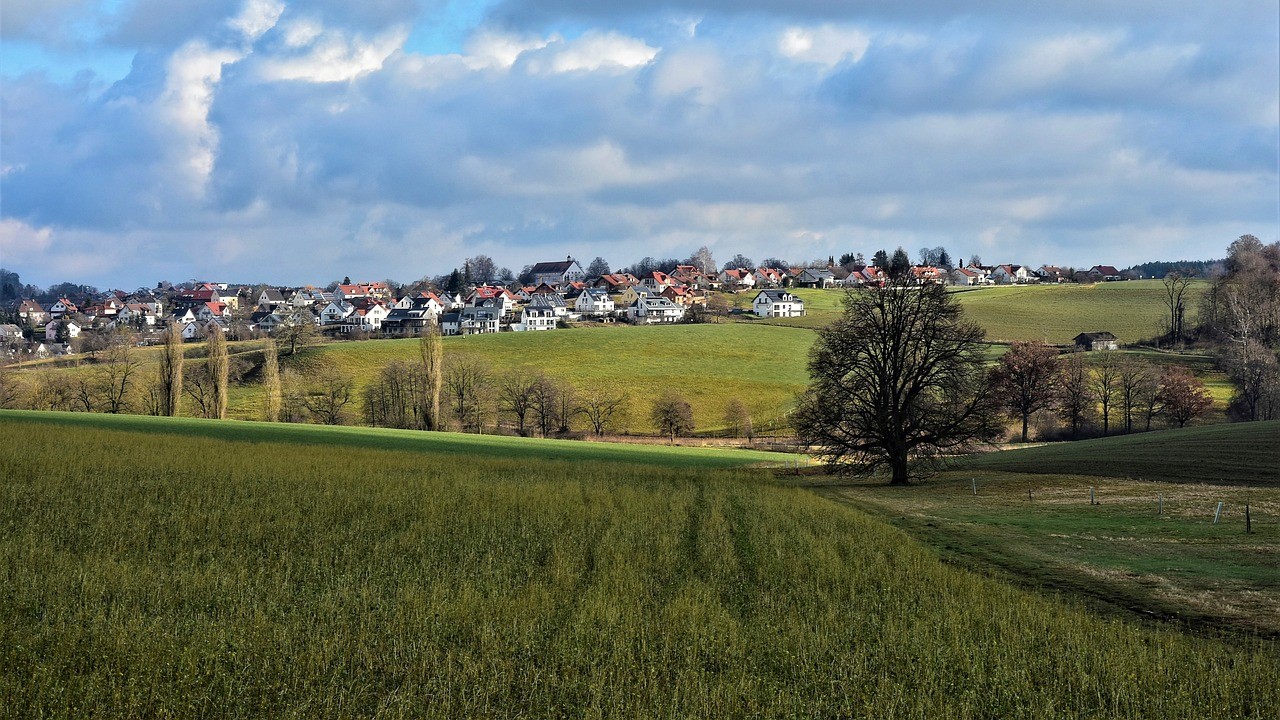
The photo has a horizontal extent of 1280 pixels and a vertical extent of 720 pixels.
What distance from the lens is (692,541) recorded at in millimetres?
24312

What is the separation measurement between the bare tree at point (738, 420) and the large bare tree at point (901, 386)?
40.8m

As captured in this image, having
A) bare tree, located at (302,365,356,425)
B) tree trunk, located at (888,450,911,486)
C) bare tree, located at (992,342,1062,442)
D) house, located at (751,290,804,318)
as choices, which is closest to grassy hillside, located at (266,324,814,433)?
bare tree, located at (302,365,356,425)

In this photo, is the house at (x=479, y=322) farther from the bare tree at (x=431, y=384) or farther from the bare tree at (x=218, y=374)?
the bare tree at (x=218, y=374)

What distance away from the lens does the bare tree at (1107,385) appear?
90906 millimetres

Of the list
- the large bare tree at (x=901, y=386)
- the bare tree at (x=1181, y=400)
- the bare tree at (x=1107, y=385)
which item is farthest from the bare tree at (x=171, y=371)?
the bare tree at (x=1181, y=400)

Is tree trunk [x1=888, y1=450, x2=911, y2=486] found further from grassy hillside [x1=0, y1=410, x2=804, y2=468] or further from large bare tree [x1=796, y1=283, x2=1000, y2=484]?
grassy hillside [x1=0, y1=410, x2=804, y2=468]

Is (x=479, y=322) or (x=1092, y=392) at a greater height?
(x=479, y=322)

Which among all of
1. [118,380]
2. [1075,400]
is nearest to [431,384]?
[118,380]

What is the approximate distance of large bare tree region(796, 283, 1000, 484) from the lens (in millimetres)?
46344

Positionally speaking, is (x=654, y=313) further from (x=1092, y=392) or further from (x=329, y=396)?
(x=1092, y=392)

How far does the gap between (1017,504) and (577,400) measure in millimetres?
67489

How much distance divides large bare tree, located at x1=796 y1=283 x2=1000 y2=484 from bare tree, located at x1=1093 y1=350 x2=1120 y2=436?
168 ft

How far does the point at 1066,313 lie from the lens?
557ft

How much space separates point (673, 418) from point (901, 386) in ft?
143
